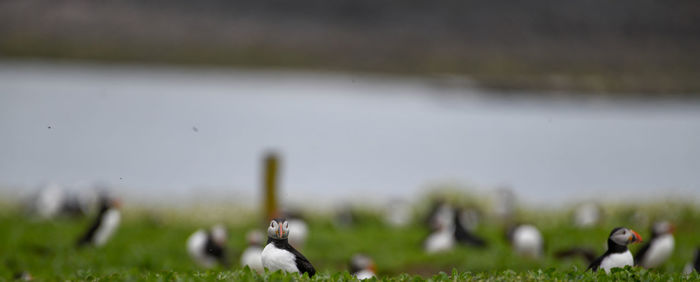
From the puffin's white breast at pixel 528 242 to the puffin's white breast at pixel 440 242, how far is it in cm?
112

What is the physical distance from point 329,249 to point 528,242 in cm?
335

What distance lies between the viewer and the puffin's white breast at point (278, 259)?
23.1 ft

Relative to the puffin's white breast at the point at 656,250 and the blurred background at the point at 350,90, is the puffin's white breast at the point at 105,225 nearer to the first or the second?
the blurred background at the point at 350,90

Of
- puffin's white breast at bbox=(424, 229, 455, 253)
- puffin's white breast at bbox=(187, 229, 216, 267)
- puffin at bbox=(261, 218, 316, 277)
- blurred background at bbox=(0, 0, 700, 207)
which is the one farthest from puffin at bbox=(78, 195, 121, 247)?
blurred background at bbox=(0, 0, 700, 207)

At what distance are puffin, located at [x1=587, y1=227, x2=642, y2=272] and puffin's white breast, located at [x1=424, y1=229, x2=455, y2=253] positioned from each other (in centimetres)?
490

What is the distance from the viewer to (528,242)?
39.0 ft

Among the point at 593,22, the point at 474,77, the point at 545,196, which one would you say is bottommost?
the point at 545,196

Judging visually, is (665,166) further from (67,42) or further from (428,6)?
(67,42)

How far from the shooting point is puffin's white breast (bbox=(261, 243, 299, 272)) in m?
7.04

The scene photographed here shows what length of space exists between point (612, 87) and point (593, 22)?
4.66 m

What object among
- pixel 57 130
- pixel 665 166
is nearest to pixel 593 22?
pixel 665 166

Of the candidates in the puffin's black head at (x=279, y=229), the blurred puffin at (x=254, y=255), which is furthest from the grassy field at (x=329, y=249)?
the blurred puffin at (x=254, y=255)

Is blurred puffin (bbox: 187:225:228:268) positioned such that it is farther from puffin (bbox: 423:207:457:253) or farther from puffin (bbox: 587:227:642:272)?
puffin (bbox: 587:227:642:272)

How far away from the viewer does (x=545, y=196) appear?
25.0m
